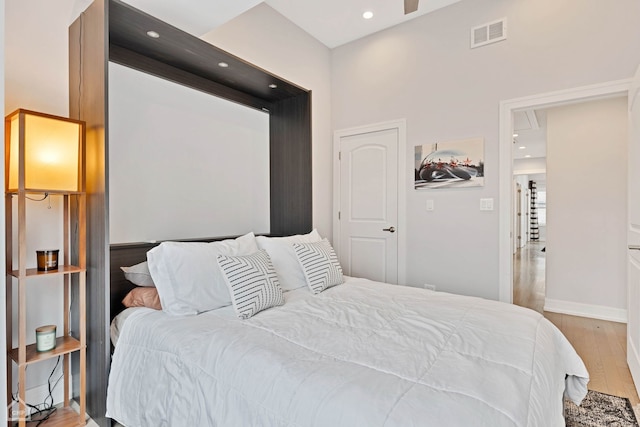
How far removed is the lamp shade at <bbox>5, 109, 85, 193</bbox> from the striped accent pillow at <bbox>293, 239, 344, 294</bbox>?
1.41m

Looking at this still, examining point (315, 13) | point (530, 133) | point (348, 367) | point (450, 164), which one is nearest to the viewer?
point (348, 367)

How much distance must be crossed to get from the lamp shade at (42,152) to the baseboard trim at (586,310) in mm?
4796

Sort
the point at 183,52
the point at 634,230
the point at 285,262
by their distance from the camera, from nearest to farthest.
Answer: the point at 634,230 < the point at 183,52 < the point at 285,262

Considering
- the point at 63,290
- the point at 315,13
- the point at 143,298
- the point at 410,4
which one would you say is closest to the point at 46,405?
the point at 63,290

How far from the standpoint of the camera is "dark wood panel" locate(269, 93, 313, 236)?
10.8ft

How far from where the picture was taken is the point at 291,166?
3.33 meters

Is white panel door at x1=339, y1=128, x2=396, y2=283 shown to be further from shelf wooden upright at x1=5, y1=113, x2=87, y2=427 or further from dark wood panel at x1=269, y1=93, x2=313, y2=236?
shelf wooden upright at x1=5, y1=113, x2=87, y2=427

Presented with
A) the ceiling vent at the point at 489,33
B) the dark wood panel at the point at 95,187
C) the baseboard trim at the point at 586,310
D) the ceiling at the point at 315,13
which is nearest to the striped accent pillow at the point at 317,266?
the dark wood panel at the point at 95,187

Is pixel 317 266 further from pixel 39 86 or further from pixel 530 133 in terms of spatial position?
pixel 530 133

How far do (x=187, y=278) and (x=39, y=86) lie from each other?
4.63ft

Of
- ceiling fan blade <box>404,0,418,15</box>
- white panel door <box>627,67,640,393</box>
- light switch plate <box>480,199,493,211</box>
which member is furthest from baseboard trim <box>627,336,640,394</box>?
Result: ceiling fan blade <box>404,0,418,15</box>

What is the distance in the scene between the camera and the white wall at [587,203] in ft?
11.9

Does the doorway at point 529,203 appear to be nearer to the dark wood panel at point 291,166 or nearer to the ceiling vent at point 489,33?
the ceiling vent at point 489,33

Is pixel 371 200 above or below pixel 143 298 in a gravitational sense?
above
